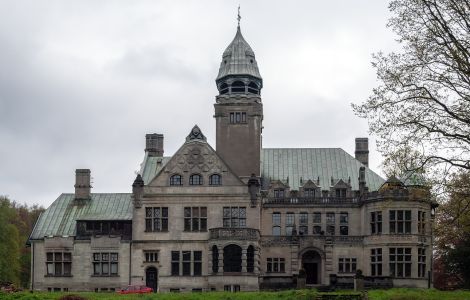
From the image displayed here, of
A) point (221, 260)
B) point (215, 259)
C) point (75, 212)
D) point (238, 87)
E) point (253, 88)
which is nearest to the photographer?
point (221, 260)

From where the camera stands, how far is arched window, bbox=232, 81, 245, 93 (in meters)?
73.7

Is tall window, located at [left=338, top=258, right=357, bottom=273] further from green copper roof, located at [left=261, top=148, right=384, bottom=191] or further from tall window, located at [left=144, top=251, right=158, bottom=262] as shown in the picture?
tall window, located at [left=144, top=251, right=158, bottom=262]

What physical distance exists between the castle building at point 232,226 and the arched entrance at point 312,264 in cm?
8

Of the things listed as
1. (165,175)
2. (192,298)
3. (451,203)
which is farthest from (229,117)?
(451,203)

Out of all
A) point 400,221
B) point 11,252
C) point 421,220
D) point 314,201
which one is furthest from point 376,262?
Answer: point 11,252

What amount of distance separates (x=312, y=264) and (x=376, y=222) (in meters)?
6.15

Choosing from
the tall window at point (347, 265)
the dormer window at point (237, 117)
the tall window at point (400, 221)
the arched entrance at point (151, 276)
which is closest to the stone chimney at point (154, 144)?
the dormer window at point (237, 117)

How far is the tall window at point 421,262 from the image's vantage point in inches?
2699

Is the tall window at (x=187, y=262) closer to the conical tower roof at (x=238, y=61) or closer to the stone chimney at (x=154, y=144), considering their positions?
the stone chimney at (x=154, y=144)

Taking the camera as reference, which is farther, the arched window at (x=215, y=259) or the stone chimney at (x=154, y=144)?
the stone chimney at (x=154, y=144)

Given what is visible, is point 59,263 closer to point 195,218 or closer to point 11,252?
point 195,218

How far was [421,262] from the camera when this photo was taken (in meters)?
68.6

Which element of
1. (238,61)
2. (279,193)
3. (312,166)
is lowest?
(279,193)

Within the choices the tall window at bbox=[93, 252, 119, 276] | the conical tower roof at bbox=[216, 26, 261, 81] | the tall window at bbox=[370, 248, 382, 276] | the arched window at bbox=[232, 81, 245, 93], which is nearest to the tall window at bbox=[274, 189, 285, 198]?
the tall window at bbox=[370, 248, 382, 276]
